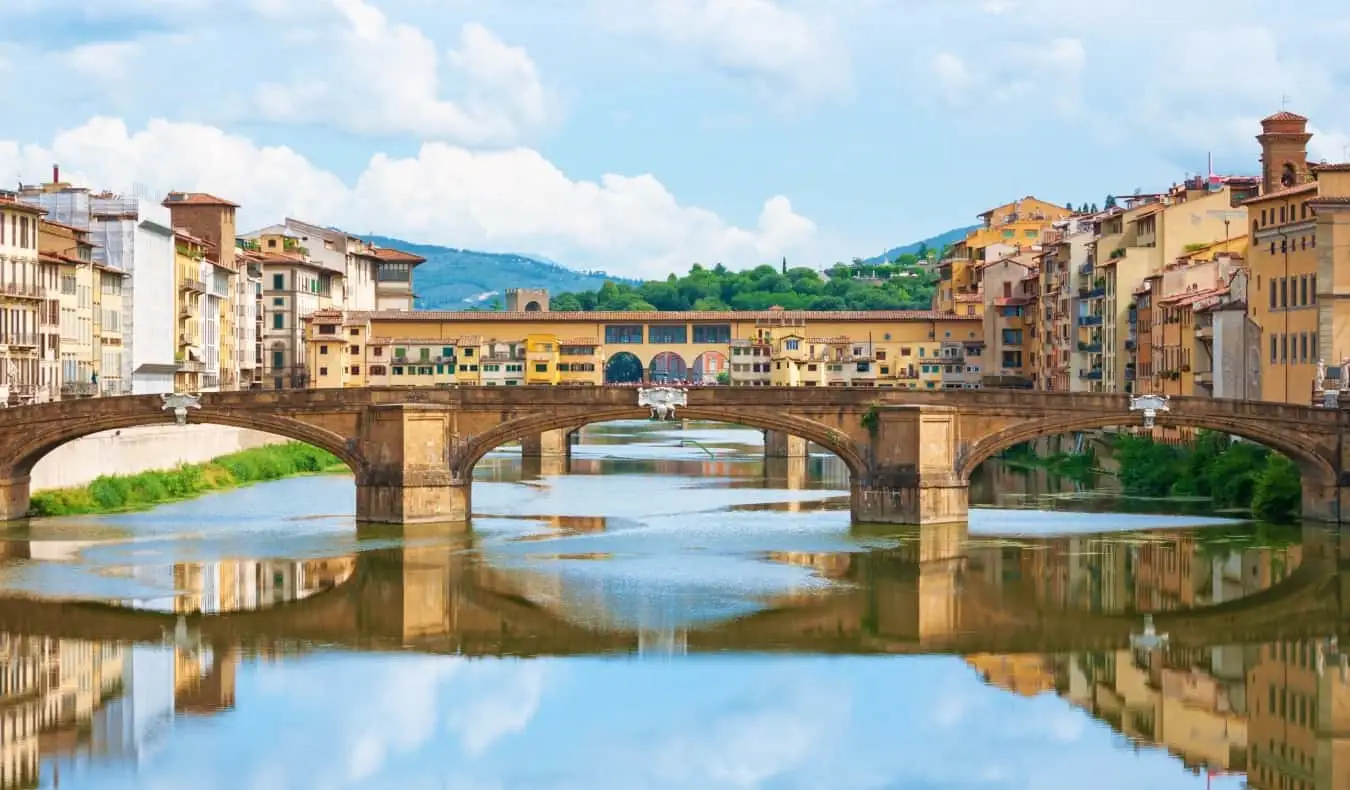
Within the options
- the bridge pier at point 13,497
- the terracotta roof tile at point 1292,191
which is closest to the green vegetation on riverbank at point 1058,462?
the terracotta roof tile at point 1292,191

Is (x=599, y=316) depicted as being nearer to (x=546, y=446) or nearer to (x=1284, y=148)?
(x=546, y=446)

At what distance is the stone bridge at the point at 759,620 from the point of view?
139 feet

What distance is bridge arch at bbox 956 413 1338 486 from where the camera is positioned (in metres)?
59.5

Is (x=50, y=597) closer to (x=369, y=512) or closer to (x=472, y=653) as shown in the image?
(x=472, y=653)

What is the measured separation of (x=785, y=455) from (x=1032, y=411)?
37.6 meters

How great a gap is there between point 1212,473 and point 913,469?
12.1 meters

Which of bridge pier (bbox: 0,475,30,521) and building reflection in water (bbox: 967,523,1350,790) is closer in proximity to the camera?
building reflection in water (bbox: 967,523,1350,790)

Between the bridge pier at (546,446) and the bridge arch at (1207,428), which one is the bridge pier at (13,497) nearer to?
the bridge arch at (1207,428)

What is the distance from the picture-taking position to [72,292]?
77.9 metres

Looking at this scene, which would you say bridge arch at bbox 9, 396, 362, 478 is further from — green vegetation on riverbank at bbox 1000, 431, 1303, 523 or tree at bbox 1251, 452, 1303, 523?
green vegetation on riverbank at bbox 1000, 431, 1303, 523

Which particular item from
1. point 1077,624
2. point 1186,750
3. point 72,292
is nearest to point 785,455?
point 72,292

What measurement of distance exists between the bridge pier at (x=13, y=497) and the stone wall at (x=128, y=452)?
1255 millimetres

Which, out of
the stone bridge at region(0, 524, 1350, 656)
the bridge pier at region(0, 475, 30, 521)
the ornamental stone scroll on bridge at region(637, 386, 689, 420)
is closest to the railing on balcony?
the bridge pier at region(0, 475, 30, 521)

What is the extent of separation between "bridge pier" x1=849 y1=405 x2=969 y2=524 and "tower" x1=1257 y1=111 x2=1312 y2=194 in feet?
65.4
